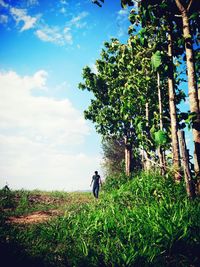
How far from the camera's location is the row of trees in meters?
6.90

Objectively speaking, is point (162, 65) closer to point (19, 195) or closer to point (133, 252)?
point (133, 252)

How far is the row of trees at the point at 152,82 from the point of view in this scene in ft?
22.6

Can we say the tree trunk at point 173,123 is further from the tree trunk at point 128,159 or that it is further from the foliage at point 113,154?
the foliage at point 113,154

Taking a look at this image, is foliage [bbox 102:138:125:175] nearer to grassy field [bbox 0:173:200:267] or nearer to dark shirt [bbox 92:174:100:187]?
dark shirt [bbox 92:174:100:187]

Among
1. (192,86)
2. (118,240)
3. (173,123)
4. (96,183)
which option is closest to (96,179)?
(96,183)

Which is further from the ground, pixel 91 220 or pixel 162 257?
pixel 91 220

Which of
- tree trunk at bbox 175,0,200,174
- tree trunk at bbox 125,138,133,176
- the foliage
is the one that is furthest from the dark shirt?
the foliage

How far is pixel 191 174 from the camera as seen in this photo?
20.2 feet

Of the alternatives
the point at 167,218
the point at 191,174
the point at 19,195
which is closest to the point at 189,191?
the point at 191,174

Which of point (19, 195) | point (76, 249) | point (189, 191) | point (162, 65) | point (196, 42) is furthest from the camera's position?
→ point (19, 195)

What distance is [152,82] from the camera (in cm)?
1253

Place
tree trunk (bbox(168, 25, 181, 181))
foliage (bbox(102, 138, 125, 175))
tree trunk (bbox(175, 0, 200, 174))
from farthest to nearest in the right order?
foliage (bbox(102, 138, 125, 175)) → tree trunk (bbox(168, 25, 181, 181)) → tree trunk (bbox(175, 0, 200, 174))

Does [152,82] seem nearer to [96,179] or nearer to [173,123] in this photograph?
[173,123]

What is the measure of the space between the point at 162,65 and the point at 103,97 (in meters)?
16.0
